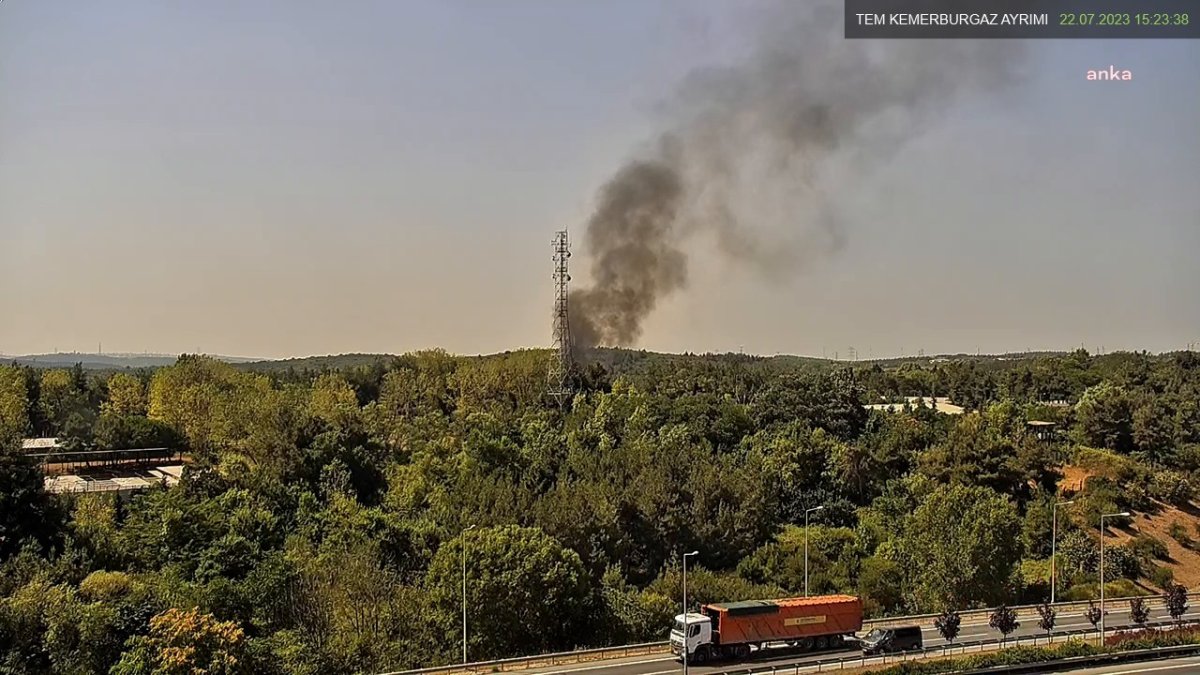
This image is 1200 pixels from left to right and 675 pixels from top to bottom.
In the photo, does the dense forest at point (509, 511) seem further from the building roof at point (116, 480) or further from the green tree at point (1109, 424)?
the building roof at point (116, 480)

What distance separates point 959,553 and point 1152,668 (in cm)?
Answer: 1014

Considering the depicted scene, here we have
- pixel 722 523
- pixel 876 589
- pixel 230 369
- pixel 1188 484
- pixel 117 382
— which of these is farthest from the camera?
pixel 230 369

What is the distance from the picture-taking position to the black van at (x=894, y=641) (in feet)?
104

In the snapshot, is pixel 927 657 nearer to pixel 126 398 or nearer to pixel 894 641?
pixel 894 641

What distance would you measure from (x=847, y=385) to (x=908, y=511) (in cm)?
2185

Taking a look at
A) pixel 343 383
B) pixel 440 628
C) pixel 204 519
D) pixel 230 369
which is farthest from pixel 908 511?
pixel 230 369

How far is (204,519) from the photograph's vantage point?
40.9 meters

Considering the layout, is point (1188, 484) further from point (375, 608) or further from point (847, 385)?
point (375, 608)

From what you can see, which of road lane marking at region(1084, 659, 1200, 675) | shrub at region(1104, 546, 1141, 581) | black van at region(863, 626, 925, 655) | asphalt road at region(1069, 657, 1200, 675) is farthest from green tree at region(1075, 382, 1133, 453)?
black van at region(863, 626, 925, 655)

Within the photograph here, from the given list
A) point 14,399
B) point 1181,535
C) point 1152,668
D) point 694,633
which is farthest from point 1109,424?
point 14,399

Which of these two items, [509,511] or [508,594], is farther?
[509,511]

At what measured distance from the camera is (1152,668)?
103ft

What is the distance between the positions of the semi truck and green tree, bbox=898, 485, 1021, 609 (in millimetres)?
10073

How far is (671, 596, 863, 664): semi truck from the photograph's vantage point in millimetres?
30609
